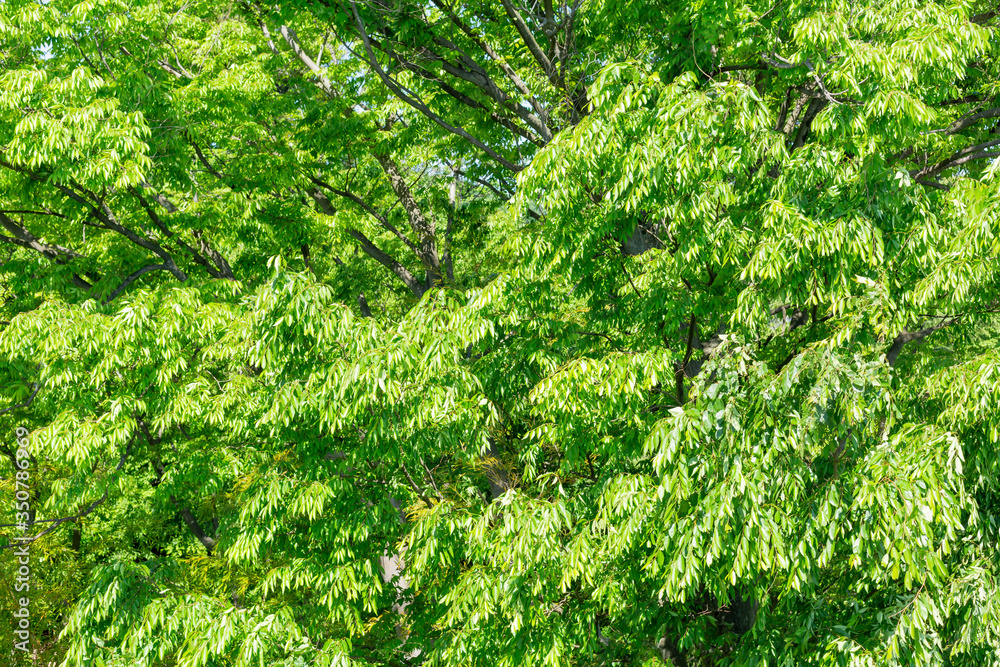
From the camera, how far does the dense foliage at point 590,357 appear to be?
14.1 feet

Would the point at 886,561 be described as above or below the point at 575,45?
below

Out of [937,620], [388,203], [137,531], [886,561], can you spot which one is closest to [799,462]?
[886,561]

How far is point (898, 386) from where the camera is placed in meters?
6.34

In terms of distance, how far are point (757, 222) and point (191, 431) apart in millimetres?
8567

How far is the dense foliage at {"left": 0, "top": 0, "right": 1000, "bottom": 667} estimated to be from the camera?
4301 millimetres

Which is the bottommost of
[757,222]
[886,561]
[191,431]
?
[886,561]

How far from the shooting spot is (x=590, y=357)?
678 cm

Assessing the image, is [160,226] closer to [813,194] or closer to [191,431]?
[191,431]

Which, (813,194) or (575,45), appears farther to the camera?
(575,45)

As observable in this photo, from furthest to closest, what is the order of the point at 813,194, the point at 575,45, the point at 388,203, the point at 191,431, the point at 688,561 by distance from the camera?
the point at 388,203 → the point at 191,431 → the point at 575,45 → the point at 813,194 → the point at 688,561
